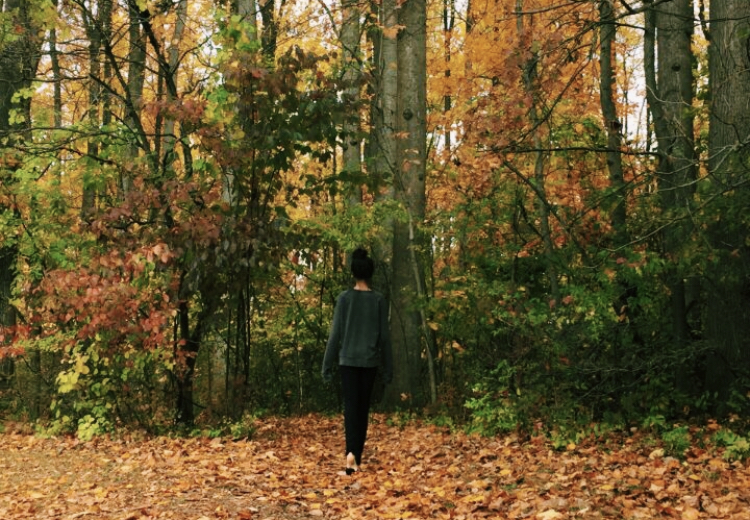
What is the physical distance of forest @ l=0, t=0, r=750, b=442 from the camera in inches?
303

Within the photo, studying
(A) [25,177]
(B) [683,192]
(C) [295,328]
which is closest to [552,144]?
(B) [683,192]

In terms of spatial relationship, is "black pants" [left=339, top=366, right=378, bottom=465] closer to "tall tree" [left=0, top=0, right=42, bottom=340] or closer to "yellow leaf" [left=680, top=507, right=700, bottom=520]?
"yellow leaf" [left=680, top=507, right=700, bottom=520]

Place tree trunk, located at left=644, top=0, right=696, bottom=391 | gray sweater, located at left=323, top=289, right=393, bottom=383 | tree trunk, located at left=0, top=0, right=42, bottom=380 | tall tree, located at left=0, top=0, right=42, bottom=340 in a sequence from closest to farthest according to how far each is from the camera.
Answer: gray sweater, located at left=323, top=289, right=393, bottom=383 → tree trunk, located at left=644, top=0, right=696, bottom=391 → tall tree, located at left=0, top=0, right=42, bottom=340 → tree trunk, located at left=0, top=0, right=42, bottom=380

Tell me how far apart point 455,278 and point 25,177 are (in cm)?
607

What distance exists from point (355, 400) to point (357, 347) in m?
0.52

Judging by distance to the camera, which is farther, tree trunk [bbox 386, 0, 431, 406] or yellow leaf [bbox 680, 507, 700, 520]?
tree trunk [bbox 386, 0, 431, 406]

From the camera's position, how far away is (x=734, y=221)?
22.4ft

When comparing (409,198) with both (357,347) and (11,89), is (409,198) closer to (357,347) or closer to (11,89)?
(357,347)

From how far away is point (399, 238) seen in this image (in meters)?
11.4

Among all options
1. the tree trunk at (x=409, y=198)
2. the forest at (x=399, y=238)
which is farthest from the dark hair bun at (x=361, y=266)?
the tree trunk at (x=409, y=198)

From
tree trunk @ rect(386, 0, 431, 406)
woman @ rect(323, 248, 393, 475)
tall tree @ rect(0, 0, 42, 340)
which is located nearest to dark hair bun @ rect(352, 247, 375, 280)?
woman @ rect(323, 248, 393, 475)

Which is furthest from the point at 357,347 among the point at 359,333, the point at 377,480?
the point at 377,480

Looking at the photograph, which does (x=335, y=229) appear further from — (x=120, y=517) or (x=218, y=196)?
(x=120, y=517)

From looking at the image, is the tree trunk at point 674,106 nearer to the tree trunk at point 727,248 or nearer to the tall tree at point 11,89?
the tree trunk at point 727,248
